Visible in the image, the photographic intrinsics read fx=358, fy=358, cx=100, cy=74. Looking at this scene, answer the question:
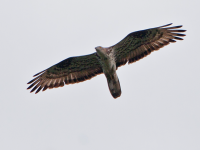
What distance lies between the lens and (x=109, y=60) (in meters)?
14.4

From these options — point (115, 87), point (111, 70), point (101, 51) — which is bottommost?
point (115, 87)

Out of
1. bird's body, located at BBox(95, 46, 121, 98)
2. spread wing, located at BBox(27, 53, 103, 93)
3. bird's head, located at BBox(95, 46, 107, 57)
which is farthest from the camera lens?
spread wing, located at BBox(27, 53, 103, 93)

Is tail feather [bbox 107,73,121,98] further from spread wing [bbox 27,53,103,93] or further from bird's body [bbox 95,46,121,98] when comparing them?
spread wing [bbox 27,53,103,93]

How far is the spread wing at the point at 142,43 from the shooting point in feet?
47.5

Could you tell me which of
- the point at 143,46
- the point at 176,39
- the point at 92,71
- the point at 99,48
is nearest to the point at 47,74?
the point at 92,71

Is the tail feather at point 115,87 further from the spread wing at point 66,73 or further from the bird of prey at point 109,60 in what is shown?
the spread wing at point 66,73

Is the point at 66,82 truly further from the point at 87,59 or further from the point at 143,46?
the point at 143,46

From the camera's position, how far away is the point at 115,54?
14.8 meters

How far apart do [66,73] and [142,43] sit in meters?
3.54

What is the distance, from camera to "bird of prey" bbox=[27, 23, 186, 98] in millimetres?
14438

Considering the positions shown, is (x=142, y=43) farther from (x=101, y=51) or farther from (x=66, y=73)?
(x=66, y=73)

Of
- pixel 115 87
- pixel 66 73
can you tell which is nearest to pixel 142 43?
pixel 115 87

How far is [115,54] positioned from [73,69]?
204 centimetres

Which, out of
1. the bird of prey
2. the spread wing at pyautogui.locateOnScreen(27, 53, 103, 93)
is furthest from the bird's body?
the spread wing at pyautogui.locateOnScreen(27, 53, 103, 93)
